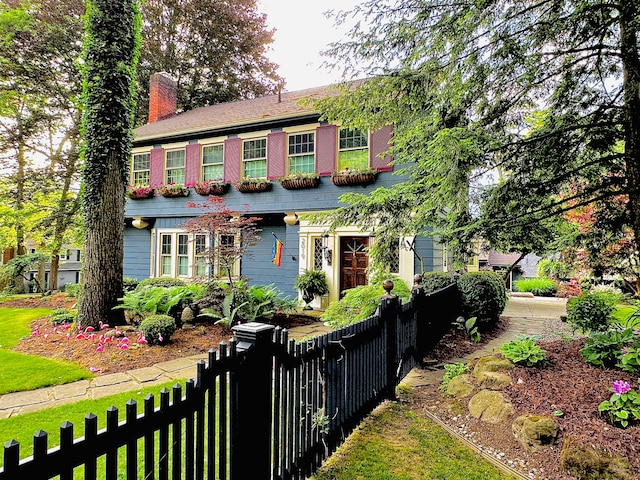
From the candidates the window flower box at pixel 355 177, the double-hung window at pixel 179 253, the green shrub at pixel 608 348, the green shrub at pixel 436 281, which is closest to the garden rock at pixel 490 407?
the green shrub at pixel 608 348

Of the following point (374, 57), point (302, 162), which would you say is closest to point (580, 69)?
point (374, 57)

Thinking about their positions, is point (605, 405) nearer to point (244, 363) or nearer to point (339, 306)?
point (244, 363)

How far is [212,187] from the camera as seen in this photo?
11.1 m

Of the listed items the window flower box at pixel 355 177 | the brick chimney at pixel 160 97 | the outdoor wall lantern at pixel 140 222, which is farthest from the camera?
the brick chimney at pixel 160 97

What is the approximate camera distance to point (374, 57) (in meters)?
4.30

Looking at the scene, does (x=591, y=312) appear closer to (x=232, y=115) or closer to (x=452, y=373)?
(x=452, y=373)

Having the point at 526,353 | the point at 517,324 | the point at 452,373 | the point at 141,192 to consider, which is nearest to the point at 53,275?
the point at 141,192

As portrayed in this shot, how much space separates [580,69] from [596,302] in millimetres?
3038

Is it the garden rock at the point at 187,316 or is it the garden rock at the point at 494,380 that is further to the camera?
the garden rock at the point at 187,316

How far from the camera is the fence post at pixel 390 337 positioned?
3656mm

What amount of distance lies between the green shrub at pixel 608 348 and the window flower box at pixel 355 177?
617 cm

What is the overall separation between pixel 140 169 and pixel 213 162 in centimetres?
347

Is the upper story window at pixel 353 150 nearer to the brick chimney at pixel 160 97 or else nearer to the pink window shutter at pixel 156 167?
the pink window shutter at pixel 156 167

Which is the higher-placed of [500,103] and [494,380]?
[500,103]
